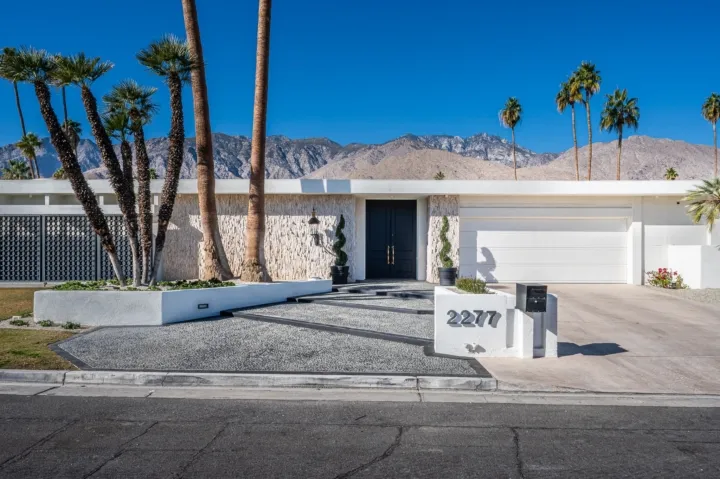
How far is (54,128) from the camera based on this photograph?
10953 millimetres

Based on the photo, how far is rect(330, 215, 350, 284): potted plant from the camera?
16.9 m

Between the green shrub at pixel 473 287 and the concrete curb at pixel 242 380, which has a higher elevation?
the green shrub at pixel 473 287

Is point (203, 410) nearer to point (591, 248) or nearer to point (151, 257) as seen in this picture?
point (151, 257)

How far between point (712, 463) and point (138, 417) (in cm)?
526

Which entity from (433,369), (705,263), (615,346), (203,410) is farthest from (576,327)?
(705,263)

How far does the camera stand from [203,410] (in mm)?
5766

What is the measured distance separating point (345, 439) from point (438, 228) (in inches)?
520

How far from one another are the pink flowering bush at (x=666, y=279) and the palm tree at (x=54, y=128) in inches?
628

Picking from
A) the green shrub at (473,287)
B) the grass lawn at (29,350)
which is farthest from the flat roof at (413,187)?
the green shrub at (473,287)

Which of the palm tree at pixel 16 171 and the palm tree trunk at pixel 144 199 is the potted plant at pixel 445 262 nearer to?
the palm tree trunk at pixel 144 199

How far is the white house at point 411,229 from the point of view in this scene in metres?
17.3

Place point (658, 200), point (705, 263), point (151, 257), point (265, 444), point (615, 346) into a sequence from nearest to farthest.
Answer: point (265, 444) → point (615, 346) → point (151, 257) → point (705, 263) → point (658, 200)

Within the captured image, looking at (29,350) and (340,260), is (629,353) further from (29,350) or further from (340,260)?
(340,260)

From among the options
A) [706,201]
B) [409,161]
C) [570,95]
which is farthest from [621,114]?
[409,161]
